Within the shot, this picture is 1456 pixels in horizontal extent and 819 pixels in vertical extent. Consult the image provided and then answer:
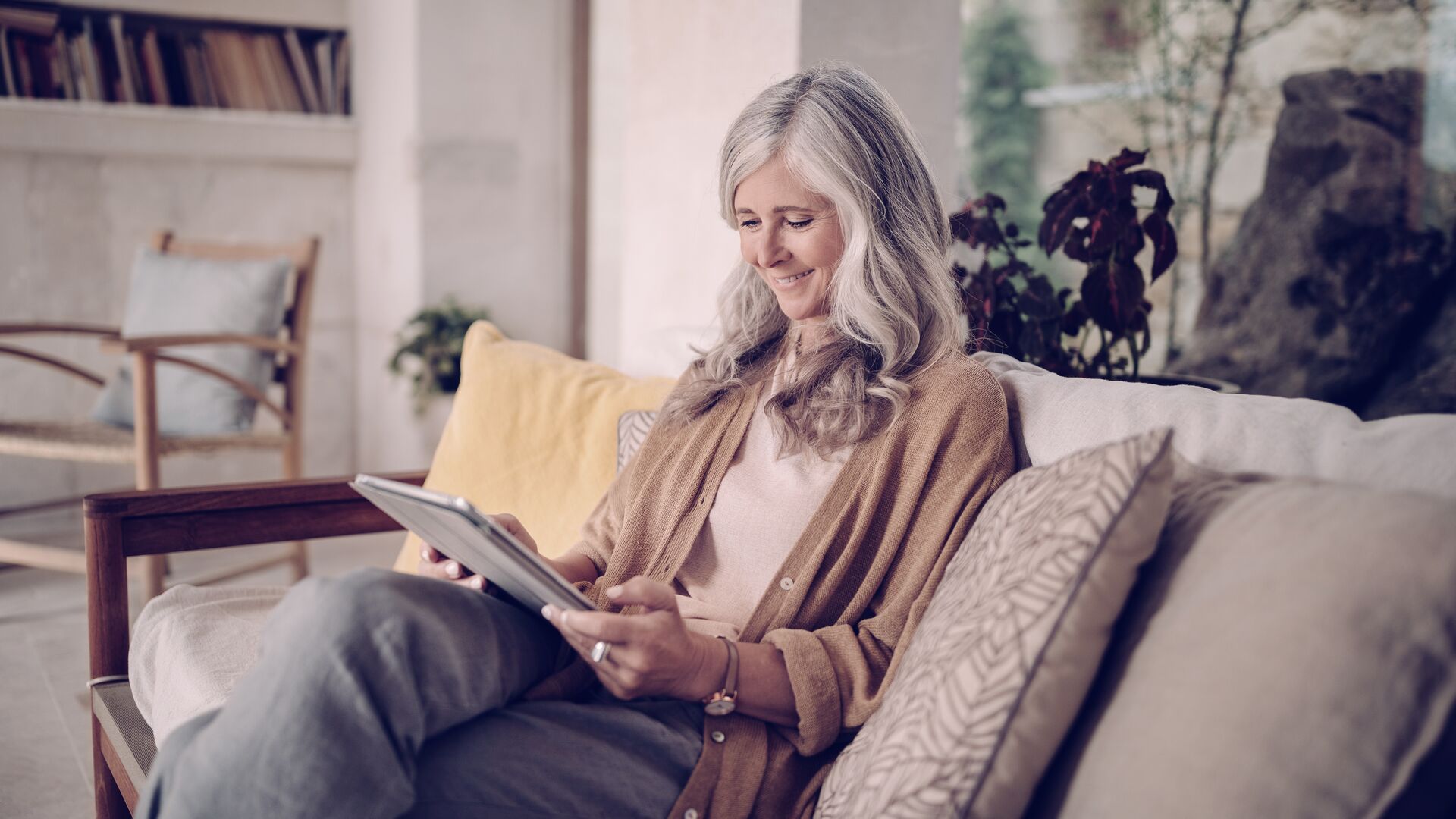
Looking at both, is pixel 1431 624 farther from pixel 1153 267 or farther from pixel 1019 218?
pixel 1019 218

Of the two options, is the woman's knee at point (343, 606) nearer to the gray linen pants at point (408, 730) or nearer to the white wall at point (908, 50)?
the gray linen pants at point (408, 730)

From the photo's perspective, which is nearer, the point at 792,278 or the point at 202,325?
the point at 792,278

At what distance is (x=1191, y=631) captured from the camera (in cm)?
81

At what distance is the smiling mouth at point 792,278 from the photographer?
1420 mm

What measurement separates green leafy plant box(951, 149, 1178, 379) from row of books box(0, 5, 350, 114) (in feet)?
11.1

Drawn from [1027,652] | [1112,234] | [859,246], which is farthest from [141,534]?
[1112,234]

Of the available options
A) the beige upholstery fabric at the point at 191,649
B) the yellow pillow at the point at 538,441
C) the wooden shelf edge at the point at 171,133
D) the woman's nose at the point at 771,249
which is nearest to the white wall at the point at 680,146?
the yellow pillow at the point at 538,441

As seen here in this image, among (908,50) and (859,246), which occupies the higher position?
(908,50)

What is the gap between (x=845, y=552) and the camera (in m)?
1.24

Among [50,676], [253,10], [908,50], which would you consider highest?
[253,10]

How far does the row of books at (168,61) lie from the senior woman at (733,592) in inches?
136

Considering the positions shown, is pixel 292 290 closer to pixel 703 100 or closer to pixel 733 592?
pixel 703 100

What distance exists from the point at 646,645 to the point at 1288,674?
0.56 m

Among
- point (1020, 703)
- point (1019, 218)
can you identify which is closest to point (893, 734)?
point (1020, 703)
